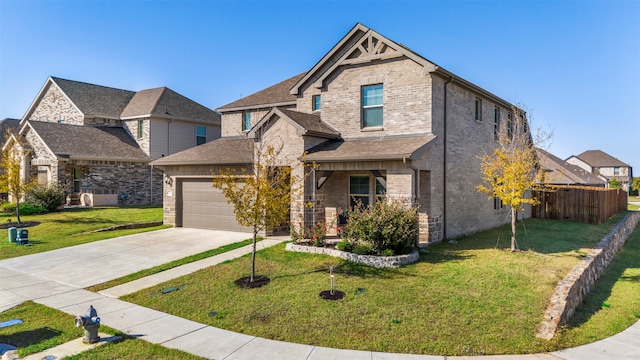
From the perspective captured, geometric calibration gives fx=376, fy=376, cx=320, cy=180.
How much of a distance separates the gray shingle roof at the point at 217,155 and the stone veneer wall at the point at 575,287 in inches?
449

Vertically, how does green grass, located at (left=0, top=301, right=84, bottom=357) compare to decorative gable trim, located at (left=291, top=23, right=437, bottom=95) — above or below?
below

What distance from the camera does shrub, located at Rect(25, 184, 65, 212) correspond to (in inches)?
871

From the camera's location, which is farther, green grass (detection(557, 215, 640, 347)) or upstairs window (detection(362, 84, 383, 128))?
upstairs window (detection(362, 84, 383, 128))

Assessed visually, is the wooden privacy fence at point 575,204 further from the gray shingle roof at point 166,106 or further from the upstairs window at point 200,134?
the gray shingle roof at point 166,106

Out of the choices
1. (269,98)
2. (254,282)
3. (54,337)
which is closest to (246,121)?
(269,98)

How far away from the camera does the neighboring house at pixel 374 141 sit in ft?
43.7

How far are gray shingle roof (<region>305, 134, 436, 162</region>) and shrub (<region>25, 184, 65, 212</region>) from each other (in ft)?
57.9

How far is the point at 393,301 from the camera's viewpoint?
8062mm

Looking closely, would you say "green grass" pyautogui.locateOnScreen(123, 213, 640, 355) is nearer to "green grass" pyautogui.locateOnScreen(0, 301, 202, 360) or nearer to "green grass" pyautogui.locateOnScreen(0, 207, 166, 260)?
"green grass" pyautogui.locateOnScreen(0, 301, 202, 360)

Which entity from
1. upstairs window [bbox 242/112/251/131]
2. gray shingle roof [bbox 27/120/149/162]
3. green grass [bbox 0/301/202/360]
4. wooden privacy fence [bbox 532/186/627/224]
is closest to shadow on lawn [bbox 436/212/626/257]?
wooden privacy fence [bbox 532/186/627/224]

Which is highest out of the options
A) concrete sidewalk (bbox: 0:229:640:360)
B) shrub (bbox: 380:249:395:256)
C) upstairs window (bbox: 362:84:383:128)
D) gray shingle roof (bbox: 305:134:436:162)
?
upstairs window (bbox: 362:84:383:128)

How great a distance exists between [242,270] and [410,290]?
462 cm

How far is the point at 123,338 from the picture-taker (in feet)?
21.9

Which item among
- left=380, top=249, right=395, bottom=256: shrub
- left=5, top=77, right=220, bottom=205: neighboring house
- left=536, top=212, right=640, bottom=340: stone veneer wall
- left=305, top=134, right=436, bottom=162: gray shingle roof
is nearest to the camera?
left=536, top=212, right=640, bottom=340: stone veneer wall
